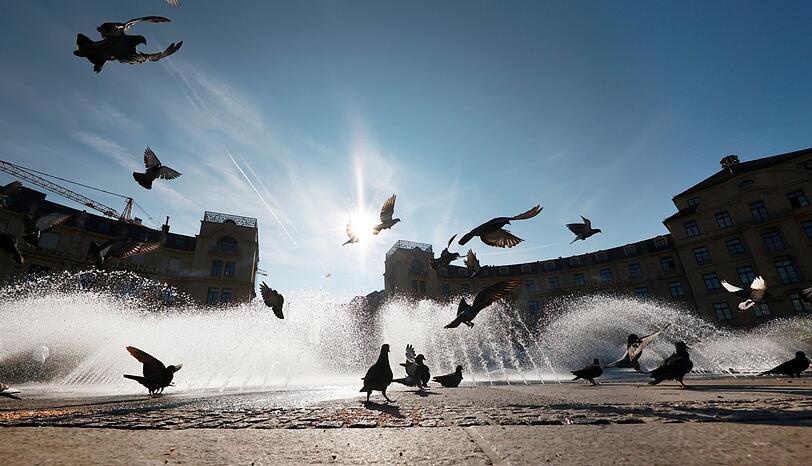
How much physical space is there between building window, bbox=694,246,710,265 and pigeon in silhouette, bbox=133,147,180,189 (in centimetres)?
4625

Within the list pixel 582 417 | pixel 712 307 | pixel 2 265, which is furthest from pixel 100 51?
pixel 712 307

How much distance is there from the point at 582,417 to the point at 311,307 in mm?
23388

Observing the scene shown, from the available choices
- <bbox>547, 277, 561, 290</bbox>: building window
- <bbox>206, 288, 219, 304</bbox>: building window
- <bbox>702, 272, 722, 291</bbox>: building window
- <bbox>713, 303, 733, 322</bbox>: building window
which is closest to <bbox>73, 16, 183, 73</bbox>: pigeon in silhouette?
<bbox>206, 288, 219, 304</bbox>: building window

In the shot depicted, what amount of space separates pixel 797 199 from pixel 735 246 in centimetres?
624

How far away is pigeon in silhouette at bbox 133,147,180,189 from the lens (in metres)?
7.95

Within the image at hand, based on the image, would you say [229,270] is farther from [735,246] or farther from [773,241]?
[773,241]

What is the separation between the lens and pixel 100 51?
5.89 meters

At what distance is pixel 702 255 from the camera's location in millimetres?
35531

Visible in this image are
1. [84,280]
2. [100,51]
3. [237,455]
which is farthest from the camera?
[84,280]

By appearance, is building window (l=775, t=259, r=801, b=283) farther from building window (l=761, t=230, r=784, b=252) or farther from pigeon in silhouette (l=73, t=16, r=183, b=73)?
pigeon in silhouette (l=73, t=16, r=183, b=73)

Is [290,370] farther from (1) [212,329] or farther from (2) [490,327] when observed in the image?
(2) [490,327]

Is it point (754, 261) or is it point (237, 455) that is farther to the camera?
point (754, 261)

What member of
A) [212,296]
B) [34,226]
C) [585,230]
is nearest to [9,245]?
[34,226]

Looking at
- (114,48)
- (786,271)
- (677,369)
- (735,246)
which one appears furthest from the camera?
(735,246)
